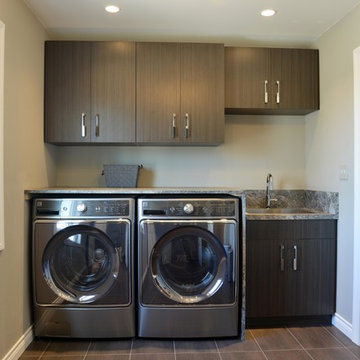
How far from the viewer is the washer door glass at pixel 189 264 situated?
7.51ft

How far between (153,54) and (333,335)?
260cm

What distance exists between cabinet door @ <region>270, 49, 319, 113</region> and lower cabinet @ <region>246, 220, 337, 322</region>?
3.41 ft

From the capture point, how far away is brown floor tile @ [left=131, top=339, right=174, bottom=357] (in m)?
2.21

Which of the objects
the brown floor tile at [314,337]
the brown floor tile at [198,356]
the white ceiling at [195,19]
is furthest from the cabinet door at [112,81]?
the brown floor tile at [314,337]

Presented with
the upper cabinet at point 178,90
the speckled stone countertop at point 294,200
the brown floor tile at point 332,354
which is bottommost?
the brown floor tile at point 332,354

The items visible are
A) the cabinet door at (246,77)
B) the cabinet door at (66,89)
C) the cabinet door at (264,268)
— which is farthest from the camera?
the cabinet door at (246,77)

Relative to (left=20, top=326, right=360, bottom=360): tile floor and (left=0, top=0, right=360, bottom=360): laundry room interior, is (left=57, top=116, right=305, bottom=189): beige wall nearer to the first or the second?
(left=0, top=0, right=360, bottom=360): laundry room interior

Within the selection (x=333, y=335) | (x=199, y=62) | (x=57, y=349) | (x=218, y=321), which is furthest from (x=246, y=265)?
(x=199, y=62)

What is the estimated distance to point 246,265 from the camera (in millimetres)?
2496

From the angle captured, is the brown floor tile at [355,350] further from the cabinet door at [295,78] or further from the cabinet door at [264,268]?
the cabinet door at [295,78]

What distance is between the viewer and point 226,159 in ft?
10.2

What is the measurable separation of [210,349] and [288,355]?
1.70 feet

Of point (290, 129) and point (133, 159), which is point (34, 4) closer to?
point (133, 159)

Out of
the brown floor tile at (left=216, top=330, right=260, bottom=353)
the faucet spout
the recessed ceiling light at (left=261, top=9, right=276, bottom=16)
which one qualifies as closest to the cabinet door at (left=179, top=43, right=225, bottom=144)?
the recessed ceiling light at (left=261, top=9, right=276, bottom=16)
